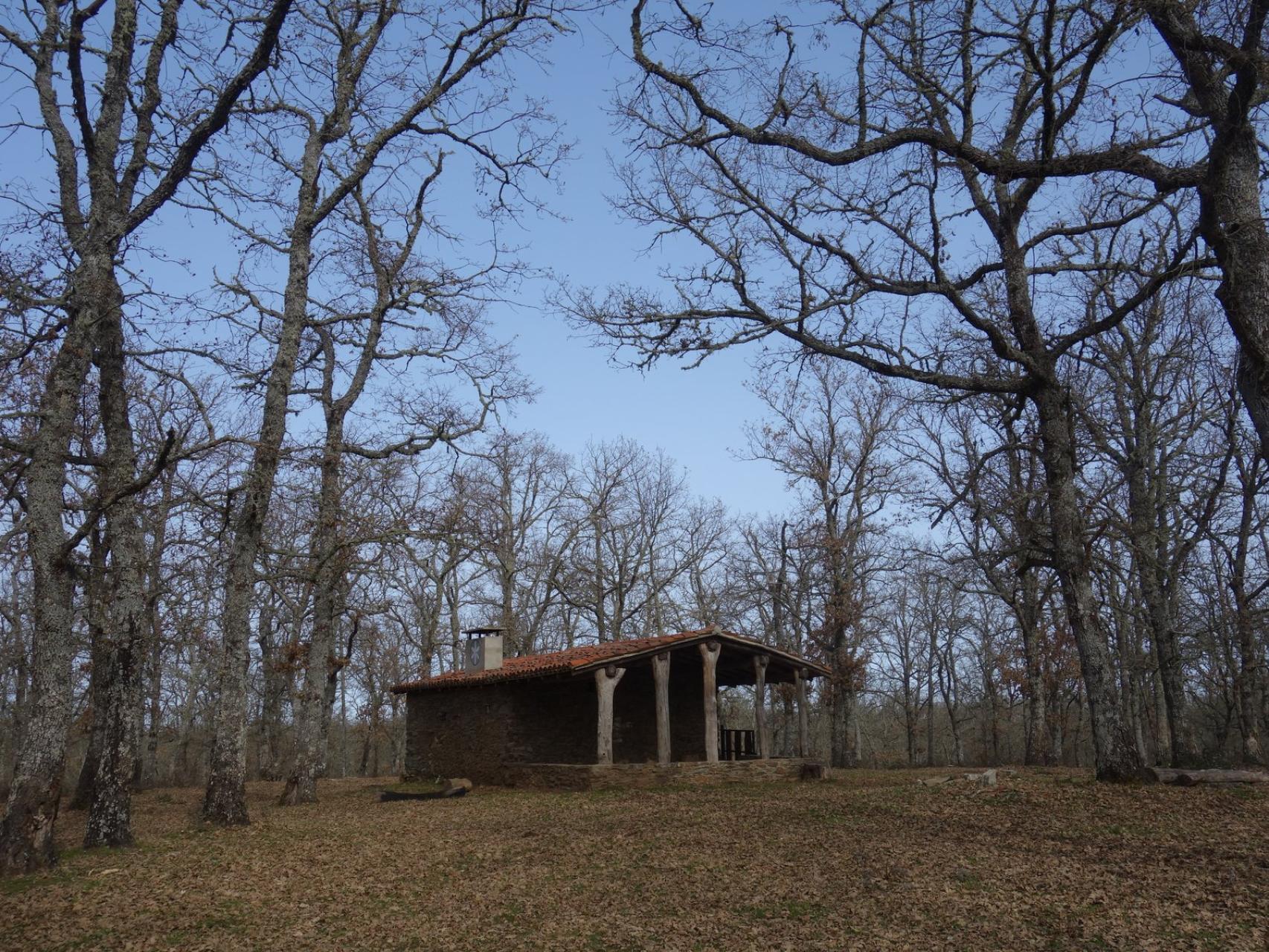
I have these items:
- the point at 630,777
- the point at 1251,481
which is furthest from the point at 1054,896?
the point at 1251,481

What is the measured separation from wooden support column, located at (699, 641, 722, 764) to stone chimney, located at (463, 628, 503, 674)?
19.5ft

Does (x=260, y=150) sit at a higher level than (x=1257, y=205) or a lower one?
higher

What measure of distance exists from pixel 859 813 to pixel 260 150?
1234 cm

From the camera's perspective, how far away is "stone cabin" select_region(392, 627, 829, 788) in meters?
17.8

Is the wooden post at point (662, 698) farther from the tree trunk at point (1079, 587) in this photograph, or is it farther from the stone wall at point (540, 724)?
the tree trunk at point (1079, 587)

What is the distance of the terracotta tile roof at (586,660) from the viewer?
1803 centimetres

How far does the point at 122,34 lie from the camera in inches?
401

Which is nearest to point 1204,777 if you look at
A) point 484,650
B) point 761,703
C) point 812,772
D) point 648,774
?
point 812,772

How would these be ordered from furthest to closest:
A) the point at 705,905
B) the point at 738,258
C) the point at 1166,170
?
the point at 738,258, the point at 1166,170, the point at 705,905

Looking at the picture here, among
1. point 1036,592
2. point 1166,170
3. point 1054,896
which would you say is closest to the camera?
point 1054,896

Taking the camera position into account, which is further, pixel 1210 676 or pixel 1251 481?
pixel 1210 676

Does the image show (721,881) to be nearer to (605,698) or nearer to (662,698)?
(605,698)

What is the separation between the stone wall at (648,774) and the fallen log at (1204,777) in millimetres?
7682

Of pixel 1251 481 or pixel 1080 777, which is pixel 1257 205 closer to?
pixel 1080 777
